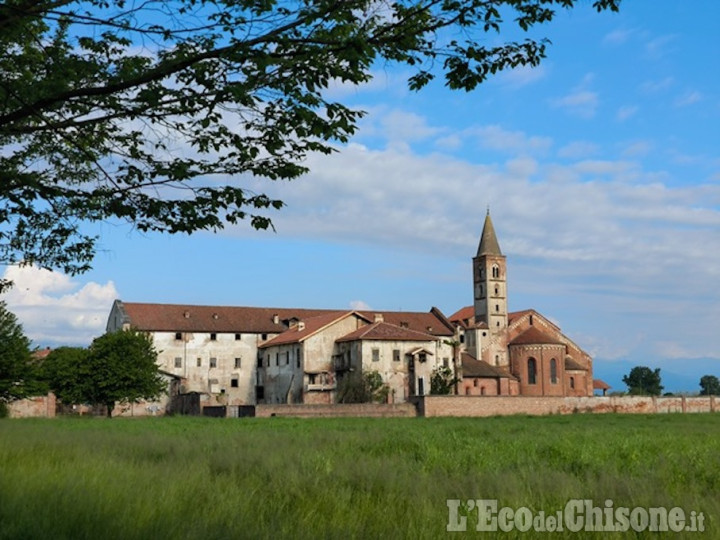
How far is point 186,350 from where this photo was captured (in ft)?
257

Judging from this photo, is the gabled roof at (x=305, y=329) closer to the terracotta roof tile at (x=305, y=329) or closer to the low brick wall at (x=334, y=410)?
the terracotta roof tile at (x=305, y=329)

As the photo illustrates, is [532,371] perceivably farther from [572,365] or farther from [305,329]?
[305,329]

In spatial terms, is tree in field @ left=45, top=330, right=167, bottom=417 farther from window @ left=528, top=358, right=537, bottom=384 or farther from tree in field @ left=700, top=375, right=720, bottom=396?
tree in field @ left=700, top=375, right=720, bottom=396

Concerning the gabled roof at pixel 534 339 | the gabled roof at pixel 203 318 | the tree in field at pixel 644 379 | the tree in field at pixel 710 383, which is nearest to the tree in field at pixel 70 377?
the gabled roof at pixel 203 318

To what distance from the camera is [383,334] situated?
68250mm

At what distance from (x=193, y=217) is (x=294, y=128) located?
1790 millimetres

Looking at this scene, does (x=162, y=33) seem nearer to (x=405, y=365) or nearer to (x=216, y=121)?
(x=216, y=121)

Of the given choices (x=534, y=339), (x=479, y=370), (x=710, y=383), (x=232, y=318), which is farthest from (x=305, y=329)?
(x=710, y=383)

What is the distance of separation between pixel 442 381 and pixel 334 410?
59.4ft

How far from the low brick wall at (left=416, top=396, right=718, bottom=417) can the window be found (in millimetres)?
20858

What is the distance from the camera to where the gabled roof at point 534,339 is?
276 feet

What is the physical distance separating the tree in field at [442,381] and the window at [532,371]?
1749 cm

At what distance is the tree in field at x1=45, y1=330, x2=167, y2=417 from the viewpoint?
6216 centimetres

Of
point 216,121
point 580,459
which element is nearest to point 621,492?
point 580,459
